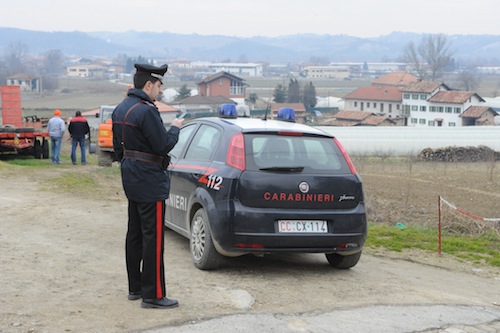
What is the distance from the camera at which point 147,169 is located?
611cm

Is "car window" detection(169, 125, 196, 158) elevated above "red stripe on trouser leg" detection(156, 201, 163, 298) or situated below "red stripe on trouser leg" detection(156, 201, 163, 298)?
above

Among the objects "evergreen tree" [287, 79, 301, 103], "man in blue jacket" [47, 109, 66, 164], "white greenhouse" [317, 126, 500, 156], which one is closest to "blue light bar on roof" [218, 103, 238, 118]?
"man in blue jacket" [47, 109, 66, 164]

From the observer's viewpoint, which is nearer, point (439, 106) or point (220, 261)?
point (220, 261)

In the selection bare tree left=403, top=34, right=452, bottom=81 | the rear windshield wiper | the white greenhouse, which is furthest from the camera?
bare tree left=403, top=34, right=452, bottom=81

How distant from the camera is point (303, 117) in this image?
98.2 metres

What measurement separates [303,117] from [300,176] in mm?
91221

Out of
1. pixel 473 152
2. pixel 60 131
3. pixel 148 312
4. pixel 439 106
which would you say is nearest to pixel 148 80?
pixel 148 312

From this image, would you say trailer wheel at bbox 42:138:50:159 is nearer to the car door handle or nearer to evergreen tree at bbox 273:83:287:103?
the car door handle

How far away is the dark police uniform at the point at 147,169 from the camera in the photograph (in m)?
6.05

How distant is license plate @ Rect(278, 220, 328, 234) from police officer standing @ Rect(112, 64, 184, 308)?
158 centimetres

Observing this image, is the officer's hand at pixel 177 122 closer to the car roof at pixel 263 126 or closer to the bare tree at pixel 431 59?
the car roof at pixel 263 126

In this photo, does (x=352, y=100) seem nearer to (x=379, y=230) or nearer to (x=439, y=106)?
(x=439, y=106)

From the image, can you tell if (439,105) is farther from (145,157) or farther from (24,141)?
(145,157)

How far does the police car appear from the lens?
24.1ft
